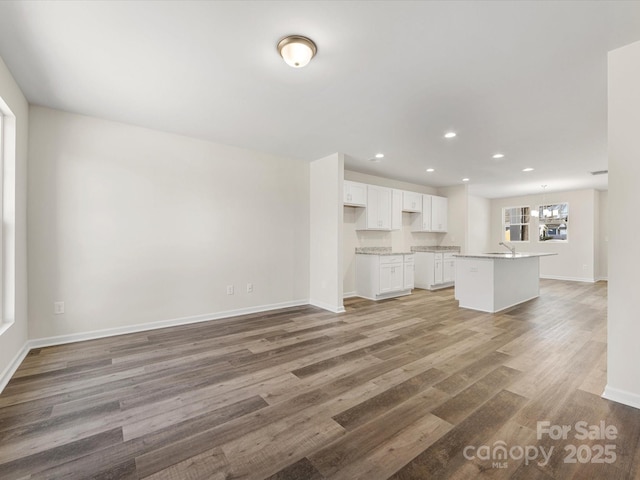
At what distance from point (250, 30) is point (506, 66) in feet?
6.80

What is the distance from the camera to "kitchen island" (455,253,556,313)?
4.69 meters

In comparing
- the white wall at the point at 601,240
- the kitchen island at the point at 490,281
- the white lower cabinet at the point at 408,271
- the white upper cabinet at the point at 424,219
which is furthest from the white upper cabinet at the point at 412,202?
the white wall at the point at 601,240

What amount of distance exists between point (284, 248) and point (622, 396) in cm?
419

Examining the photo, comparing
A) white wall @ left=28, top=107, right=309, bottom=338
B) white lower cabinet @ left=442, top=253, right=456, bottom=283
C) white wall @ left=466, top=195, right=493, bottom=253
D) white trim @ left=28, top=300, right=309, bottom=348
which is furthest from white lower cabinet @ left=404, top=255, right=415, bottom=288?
white wall @ left=466, top=195, right=493, bottom=253

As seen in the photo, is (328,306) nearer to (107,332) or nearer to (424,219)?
(107,332)

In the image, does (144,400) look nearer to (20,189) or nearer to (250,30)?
(20,189)

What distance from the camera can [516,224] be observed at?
9477 millimetres

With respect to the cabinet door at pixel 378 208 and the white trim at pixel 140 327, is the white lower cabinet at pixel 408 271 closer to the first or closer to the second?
the cabinet door at pixel 378 208

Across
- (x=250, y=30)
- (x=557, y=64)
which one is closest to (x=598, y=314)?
(x=557, y=64)

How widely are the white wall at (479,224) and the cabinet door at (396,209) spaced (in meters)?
3.89

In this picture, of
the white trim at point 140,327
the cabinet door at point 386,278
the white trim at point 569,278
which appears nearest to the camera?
the white trim at point 140,327

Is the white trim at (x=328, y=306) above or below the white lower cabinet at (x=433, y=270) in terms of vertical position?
below

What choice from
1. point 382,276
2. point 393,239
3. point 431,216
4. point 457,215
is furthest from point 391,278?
point 457,215

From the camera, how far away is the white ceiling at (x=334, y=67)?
1.83m
